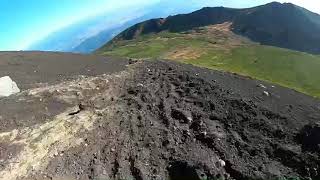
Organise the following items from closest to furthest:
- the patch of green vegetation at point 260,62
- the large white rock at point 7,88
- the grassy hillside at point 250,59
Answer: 1. the large white rock at point 7,88
2. the patch of green vegetation at point 260,62
3. the grassy hillside at point 250,59

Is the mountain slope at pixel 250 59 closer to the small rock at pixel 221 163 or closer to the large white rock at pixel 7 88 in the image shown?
the large white rock at pixel 7 88

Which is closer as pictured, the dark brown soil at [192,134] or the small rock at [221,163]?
the dark brown soil at [192,134]

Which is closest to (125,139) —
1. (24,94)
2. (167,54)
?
(24,94)

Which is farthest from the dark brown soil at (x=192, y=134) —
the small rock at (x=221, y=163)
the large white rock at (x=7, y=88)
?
the large white rock at (x=7, y=88)

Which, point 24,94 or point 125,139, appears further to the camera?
point 24,94

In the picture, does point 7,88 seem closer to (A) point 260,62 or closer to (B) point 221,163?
(B) point 221,163

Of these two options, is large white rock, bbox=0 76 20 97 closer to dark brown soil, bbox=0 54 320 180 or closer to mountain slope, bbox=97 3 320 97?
dark brown soil, bbox=0 54 320 180

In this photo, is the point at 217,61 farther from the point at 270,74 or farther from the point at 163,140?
the point at 163,140
